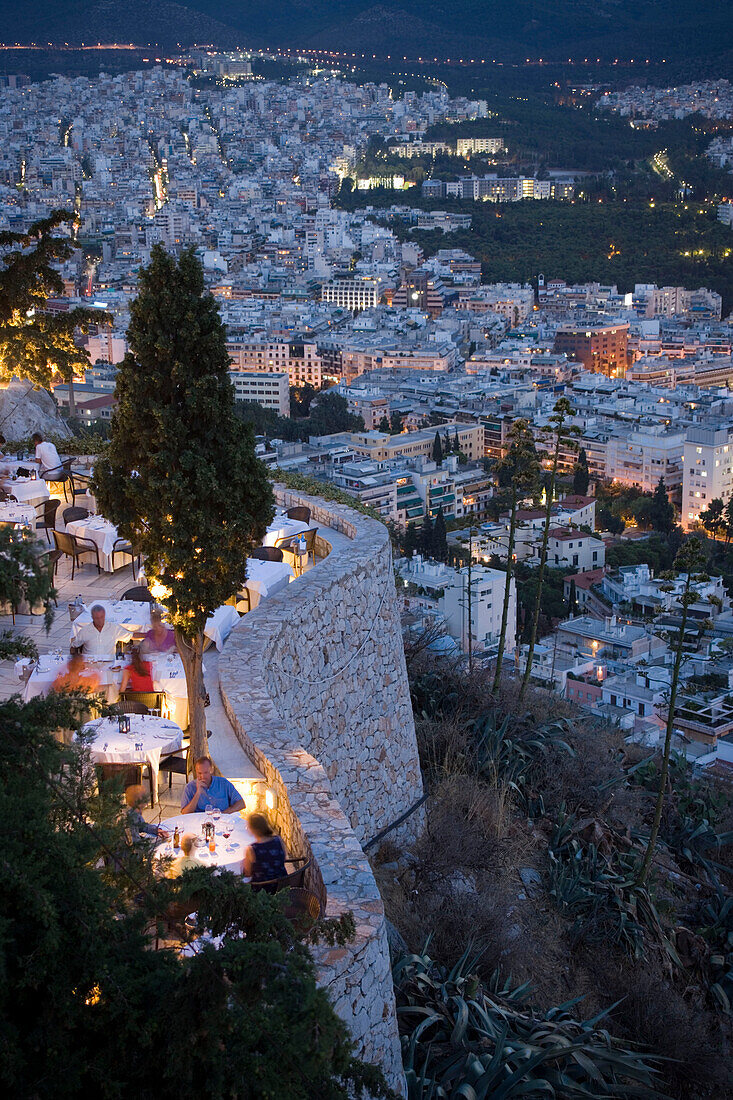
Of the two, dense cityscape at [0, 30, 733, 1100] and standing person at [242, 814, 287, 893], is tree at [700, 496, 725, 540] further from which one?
standing person at [242, 814, 287, 893]

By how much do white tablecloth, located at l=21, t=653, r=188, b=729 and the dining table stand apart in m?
0.98

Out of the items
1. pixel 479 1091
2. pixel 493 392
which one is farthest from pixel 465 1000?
pixel 493 392

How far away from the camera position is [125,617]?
526cm

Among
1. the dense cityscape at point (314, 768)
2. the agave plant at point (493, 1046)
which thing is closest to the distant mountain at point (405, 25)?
the dense cityscape at point (314, 768)

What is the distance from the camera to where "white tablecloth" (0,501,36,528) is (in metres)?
6.62

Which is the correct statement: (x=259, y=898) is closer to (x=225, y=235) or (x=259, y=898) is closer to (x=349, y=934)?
(x=349, y=934)

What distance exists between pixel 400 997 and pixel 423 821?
2021mm

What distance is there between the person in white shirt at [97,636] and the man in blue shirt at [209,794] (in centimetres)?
131

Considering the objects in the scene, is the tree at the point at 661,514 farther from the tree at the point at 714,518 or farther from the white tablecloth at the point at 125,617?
the white tablecloth at the point at 125,617

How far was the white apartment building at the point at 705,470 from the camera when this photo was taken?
4088cm

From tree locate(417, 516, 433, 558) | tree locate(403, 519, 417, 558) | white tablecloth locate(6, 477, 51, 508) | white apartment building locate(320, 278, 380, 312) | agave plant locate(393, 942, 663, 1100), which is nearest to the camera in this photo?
agave plant locate(393, 942, 663, 1100)

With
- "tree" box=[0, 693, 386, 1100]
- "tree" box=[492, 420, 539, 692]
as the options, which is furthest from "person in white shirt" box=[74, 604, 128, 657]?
"tree" box=[492, 420, 539, 692]

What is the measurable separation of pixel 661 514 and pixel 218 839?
36183mm

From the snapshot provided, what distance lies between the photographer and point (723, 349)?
60.1m
